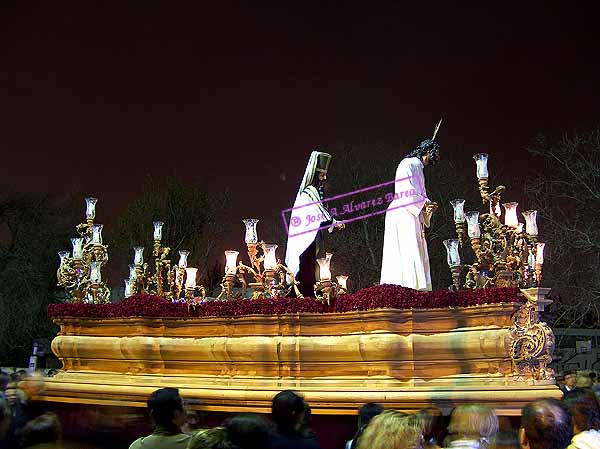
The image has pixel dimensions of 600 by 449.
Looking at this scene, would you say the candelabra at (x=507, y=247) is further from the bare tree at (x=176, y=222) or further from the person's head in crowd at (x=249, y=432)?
the bare tree at (x=176, y=222)

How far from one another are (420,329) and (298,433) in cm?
501

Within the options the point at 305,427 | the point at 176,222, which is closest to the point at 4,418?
the point at 305,427

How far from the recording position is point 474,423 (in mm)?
5066

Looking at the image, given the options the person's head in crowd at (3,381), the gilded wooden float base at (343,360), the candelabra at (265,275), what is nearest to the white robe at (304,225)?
the candelabra at (265,275)

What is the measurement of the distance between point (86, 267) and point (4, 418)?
33.6 ft

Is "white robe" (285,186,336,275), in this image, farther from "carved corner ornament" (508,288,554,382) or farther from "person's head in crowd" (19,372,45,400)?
"person's head in crowd" (19,372,45,400)

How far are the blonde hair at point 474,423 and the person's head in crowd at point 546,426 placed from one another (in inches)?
30.8

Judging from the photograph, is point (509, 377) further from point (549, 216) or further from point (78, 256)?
point (549, 216)

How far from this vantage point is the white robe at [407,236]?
11016mm

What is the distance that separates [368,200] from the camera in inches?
1275

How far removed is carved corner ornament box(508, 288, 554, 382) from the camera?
30.8ft

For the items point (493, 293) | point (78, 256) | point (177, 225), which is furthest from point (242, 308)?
point (177, 225)

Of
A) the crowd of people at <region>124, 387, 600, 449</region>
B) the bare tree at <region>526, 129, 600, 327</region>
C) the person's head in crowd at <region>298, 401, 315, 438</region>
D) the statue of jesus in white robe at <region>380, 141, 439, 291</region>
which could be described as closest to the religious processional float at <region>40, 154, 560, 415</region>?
the statue of jesus in white robe at <region>380, 141, 439, 291</region>

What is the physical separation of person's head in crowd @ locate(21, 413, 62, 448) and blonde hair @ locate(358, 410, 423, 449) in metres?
2.01
